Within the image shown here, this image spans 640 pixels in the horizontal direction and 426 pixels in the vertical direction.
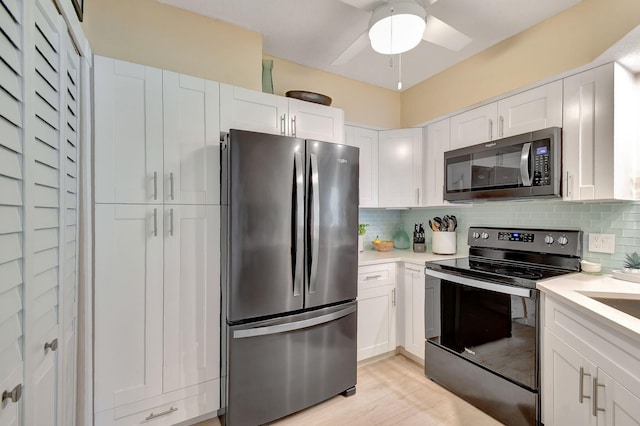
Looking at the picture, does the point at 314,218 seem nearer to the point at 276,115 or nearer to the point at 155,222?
the point at 276,115

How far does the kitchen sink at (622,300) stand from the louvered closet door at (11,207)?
225 centimetres

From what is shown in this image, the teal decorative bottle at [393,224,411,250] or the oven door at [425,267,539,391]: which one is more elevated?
the teal decorative bottle at [393,224,411,250]

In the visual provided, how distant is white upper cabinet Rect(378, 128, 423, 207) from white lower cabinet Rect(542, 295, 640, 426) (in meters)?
1.50

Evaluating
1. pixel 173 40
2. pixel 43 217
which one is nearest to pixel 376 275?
pixel 43 217

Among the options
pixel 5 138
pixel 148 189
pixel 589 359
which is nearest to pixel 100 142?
pixel 148 189

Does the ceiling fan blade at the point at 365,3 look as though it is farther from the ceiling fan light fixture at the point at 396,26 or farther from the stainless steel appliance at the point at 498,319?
the stainless steel appliance at the point at 498,319

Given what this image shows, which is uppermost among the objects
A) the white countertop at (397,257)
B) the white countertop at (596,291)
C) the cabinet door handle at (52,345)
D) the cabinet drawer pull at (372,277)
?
the white countertop at (596,291)

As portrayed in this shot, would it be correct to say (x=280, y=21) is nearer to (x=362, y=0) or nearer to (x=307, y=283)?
(x=362, y=0)

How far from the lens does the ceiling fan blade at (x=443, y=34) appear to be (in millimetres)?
1597

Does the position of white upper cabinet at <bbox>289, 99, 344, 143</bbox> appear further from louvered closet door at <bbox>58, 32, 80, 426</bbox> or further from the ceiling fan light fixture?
louvered closet door at <bbox>58, 32, 80, 426</bbox>

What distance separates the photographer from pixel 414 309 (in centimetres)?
254

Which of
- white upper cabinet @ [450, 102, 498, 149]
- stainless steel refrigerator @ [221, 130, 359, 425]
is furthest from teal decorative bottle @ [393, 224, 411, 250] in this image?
stainless steel refrigerator @ [221, 130, 359, 425]

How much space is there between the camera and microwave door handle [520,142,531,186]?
194cm

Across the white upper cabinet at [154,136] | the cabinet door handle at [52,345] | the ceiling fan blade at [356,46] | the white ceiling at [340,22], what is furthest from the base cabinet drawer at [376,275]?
the cabinet door handle at [52,345]
